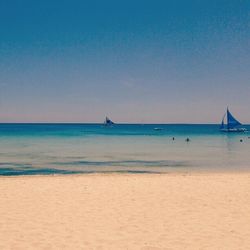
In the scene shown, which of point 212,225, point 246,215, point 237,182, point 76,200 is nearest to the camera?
point 212,225

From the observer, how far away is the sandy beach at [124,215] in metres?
8.91

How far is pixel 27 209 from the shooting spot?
40.0 ft

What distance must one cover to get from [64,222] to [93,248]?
244 centimetres

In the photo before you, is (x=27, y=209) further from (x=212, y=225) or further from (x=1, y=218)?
(x=212, y=225)

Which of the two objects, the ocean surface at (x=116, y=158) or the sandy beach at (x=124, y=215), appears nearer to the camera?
the sandy beach at (x=124, y=215)

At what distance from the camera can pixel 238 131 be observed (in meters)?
135

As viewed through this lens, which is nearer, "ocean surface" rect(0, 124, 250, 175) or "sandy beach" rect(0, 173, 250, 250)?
"sandy beach" rect(0, 173, 250, 250)

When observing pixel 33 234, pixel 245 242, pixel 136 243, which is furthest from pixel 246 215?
pixel 33 234

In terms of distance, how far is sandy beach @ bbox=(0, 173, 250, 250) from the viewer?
8.91 m

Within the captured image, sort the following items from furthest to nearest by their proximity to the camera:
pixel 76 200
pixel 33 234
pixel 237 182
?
pixel 237 182, pixel 76 200, pixel 33 234

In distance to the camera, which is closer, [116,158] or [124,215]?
[124,215]

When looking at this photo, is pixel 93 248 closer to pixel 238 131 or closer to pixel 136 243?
pixel 136 243

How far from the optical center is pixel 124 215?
11.5 metres

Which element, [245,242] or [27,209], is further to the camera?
[27,209]
